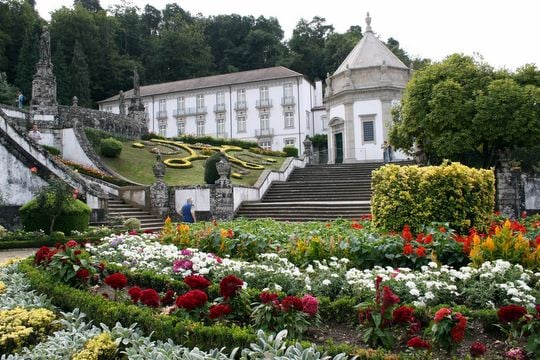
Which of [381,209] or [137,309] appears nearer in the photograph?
[137,309]

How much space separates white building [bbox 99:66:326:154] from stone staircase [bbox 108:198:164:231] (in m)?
34.5

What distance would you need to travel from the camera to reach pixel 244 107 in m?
55.4

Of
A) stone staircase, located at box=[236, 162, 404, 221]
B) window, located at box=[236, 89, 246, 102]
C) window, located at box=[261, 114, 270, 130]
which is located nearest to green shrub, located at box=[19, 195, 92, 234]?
stone staircase, located at box=[236, 162, 404, 221]

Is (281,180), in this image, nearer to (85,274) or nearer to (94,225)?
(94,225)

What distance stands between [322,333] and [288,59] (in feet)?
208

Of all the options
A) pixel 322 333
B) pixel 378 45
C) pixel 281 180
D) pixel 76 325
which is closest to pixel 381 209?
pixel 322 333

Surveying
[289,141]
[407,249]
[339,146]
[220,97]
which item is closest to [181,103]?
[220,97]

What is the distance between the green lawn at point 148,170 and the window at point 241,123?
81.6 feet

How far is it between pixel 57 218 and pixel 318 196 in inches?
472

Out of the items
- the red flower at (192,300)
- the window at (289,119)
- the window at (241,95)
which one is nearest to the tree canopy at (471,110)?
the red flower at (192,300)

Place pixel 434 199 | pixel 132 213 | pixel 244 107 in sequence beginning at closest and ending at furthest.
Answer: pixel 434 199, pixel 132 213, pixel 244 107

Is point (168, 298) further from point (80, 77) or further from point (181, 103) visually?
point (181, 103)

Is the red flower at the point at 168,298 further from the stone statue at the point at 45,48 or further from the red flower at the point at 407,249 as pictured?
the stone statue at the point at 45,48

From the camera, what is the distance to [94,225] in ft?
54.0
